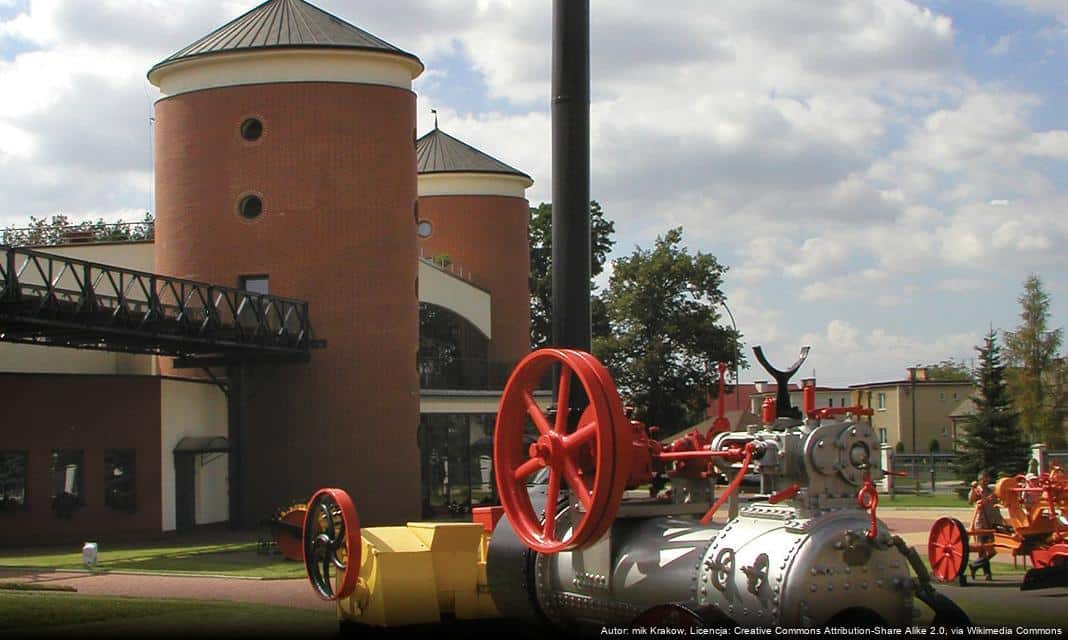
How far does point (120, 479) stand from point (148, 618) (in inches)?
734

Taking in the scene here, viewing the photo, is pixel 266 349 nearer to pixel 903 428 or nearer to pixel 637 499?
pixel 637 499

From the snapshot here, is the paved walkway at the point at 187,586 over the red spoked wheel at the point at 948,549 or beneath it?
beneath

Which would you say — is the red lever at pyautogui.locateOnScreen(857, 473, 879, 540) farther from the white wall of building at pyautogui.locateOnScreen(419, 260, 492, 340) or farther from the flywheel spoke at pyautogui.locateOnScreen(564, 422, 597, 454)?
the white wall of building at pyautogui.locateOnScreen(419, 260, 492, 340)

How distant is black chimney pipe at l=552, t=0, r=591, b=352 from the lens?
16.4m

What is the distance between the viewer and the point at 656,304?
68.3 metres

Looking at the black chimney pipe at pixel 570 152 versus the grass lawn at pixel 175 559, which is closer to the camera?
the black chimney pipe at pixel 570 152

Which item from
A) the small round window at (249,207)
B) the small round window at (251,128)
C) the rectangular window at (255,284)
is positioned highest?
the small round window at (251,128)

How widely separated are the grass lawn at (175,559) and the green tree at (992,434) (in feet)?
84.1

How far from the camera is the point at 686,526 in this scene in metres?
11.4

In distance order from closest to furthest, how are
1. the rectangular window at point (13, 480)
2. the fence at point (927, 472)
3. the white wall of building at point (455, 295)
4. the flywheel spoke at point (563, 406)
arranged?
the flywheel spoke at point (563, 406), the rectangular window at point (13, 480), the white wall of building at point (455, 295), the fence at point (927, 472)

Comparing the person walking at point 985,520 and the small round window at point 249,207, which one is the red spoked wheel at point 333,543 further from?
the small round window at point 249,207

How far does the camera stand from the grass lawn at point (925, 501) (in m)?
44.3

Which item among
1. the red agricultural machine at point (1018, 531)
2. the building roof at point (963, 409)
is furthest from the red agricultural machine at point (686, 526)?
the building roof at point (963, 409)

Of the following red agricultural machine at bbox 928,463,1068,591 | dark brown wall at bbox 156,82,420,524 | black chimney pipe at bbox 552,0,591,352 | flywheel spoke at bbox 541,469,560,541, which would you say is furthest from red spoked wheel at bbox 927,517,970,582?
dark brown wall at bbox 156,82,420,524
